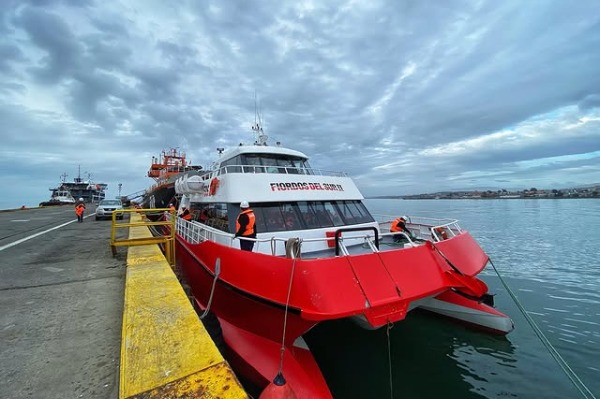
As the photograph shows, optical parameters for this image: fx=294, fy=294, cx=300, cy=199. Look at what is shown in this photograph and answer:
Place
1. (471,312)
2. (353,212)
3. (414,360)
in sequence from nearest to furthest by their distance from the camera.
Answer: (414,360)
(471,312)
(353,212)

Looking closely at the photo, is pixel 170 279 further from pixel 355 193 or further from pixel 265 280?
pixel 355 193

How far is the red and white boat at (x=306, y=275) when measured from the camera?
144 inches

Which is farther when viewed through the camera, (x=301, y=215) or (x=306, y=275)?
(x=301, y=215)

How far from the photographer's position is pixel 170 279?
482 centimetres

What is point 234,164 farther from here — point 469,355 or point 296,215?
point 469,355

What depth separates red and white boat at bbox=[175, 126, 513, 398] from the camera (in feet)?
12.0

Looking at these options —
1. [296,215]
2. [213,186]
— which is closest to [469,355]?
[296,215]

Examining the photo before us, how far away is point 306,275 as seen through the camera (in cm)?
365

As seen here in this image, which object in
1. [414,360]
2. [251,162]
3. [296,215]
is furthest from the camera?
[251,162]

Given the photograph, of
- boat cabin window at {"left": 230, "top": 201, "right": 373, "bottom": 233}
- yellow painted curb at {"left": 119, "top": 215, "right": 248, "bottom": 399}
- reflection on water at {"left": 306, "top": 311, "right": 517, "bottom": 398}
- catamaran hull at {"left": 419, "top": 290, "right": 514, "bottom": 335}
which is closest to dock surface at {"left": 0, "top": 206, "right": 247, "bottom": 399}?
yellow painted curb at {"left": 119, "top": 215, "right": 248, "bottom": 399}

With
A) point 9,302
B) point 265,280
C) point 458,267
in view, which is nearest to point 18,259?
point 9,302

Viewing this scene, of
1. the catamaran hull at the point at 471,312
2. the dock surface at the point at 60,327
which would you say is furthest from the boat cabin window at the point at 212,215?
the catamaran hull at the point at 471,312

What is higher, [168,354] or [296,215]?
[296,215]

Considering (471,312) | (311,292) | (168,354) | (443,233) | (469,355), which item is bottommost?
(469,355)
